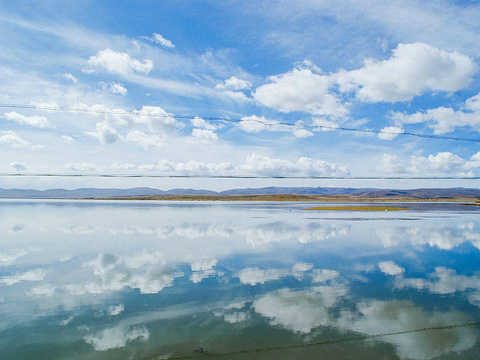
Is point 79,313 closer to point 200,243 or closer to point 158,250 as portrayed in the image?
point 158,250

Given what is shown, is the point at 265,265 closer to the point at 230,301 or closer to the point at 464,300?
→ the point at 230,301

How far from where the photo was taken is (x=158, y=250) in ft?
63.0

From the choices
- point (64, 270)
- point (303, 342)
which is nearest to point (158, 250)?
point (64, 270)

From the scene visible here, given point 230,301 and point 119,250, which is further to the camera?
point 119,250

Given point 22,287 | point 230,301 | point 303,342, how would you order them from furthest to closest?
point 22,287 → point 230,301 → point 303,342

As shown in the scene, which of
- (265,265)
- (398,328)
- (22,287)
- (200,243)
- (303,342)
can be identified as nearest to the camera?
(303,342)

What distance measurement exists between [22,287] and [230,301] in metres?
7.91

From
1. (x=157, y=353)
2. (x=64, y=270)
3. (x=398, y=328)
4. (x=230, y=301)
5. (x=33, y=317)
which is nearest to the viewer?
(x=157, y=353)

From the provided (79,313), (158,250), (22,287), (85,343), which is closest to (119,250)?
(158,250)

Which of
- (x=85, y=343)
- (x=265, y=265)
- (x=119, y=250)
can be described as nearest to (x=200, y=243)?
(x=119, y=250)

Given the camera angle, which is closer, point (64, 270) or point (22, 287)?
point (22, 287)

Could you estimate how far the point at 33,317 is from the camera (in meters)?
8.74

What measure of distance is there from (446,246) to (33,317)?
24.3m

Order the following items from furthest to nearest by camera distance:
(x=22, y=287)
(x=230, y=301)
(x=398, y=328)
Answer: (x=22, y=287) < (x=230, y=301) < (x=398, y=328)
